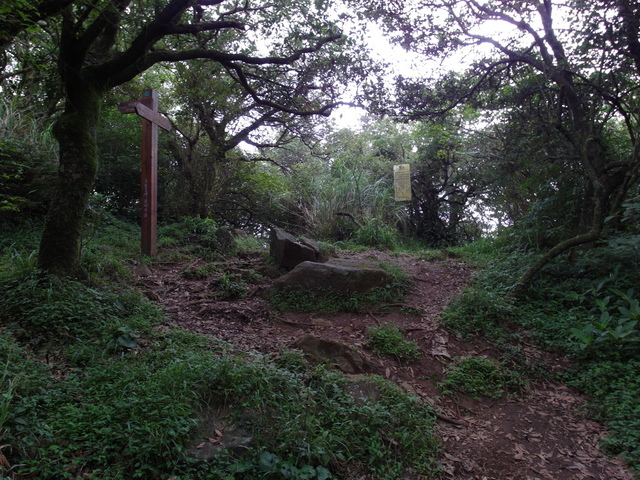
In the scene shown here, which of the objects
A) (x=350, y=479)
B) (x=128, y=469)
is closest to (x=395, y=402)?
(x=350, y=479)

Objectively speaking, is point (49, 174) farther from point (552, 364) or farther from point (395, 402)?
point (552, 364)

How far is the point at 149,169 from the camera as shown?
6969mm

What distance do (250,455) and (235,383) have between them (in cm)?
57

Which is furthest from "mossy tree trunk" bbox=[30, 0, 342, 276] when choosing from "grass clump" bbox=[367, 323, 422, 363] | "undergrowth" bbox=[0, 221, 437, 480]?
"grass clump" bbox=[367, 323, 422, 363]

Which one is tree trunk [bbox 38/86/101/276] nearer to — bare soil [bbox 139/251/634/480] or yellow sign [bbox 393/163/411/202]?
bare soil [bbox 139/251/634/480]

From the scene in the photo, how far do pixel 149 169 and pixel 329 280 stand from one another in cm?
366

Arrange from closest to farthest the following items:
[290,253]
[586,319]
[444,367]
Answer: [444,367]
[586,319]
[290,253]

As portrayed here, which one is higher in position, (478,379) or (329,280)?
(329,280)

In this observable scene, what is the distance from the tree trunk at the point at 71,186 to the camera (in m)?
4.34

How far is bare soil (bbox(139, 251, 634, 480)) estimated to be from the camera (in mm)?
2975

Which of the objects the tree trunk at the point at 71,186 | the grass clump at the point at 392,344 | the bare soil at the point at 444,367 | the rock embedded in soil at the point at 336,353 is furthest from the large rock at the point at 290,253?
the tree trunk at the point at 71,186

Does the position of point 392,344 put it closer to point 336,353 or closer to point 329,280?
point 336,353

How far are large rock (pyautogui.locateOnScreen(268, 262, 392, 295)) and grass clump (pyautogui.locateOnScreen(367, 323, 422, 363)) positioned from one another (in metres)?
1.07

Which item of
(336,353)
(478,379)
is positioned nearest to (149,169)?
(336,353)
